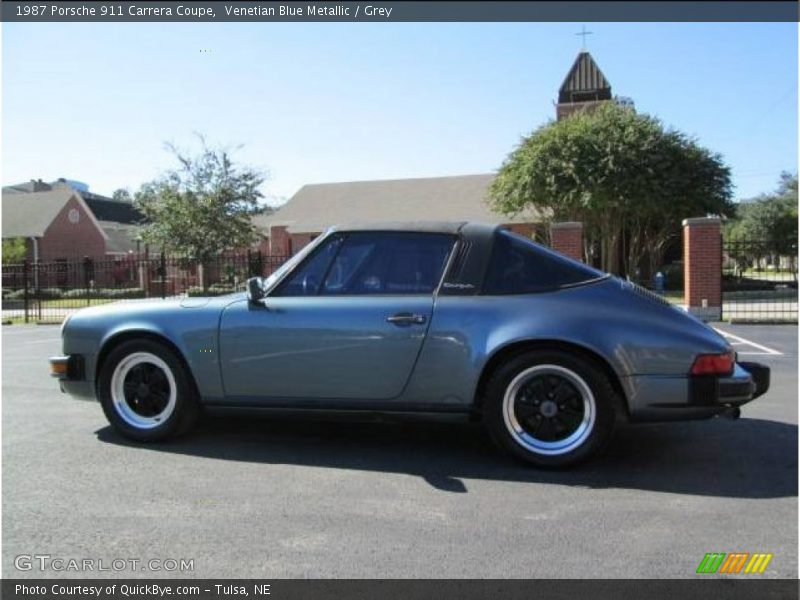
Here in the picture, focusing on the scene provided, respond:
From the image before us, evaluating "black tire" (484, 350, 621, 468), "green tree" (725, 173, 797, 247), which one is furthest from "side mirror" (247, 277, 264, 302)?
"green tree" (725, 173, 797, 247)

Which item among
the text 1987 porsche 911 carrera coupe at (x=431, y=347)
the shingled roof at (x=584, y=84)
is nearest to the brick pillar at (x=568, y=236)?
the text 1987 porsche 911 carrera coupe at (x=431, y=347)

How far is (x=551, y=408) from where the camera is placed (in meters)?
4.33

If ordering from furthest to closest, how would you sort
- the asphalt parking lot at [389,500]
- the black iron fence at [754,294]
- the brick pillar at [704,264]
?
the black iron fence at [754,294]
the brick pillar at [704,264]
the asphalt parking lot at [389,500]

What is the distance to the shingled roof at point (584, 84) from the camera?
4494cm

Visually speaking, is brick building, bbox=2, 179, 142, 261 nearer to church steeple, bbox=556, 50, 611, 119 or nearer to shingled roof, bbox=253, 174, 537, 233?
shingled roof, bbox=253, 174, 537, 233

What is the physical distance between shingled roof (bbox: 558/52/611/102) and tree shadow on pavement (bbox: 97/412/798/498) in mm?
42649

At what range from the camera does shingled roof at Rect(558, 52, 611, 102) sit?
44.9m

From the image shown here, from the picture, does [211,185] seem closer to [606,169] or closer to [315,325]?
[606,169]

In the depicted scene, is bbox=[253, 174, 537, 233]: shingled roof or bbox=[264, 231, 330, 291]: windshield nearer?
bbox=[264, 231, 330, 291]: windshield

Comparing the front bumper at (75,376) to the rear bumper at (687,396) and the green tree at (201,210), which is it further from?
the green tree at (201,210)

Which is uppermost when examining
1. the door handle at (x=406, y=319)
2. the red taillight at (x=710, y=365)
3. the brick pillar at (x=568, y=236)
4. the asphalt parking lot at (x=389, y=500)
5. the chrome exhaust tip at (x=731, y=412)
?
the brick pillar at (x=568, y=236)

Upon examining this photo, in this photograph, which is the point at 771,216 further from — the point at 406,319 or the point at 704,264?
the point at 406,319

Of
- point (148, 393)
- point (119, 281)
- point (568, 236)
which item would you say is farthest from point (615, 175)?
point (119, 281)

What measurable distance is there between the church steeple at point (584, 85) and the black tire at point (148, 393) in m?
43.1
